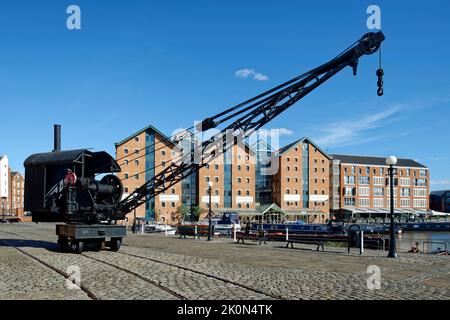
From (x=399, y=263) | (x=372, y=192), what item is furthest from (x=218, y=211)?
(x=399, y=263)

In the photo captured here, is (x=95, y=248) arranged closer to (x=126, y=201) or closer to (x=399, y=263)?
(x=126, y=201)

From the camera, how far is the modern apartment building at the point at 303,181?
94.2m

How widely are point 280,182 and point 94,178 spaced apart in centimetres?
7389

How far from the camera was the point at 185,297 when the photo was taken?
9859 mm

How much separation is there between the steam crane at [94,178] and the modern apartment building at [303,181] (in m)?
71.6

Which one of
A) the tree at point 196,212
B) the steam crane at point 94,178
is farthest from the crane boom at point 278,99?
the tree at point 196,212

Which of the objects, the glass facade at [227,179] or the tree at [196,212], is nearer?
the tree at [196,212]

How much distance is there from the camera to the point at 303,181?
96750mm

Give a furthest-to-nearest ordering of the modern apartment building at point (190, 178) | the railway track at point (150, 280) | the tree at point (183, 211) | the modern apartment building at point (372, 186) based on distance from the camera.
→ the modern apartment building at point (372, 186)
the tree at point (183, 211)
the modern apartment building at point (190, 178)
the railway track at point (150, 280)

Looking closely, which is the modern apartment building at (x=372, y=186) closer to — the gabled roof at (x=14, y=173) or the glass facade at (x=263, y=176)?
the glass facade at (x=263, y=176)
